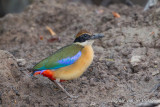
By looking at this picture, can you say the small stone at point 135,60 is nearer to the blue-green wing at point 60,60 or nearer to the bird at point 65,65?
the bird at point 65,65

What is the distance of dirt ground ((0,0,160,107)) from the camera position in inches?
194

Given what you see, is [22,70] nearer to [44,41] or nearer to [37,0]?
[44,41]

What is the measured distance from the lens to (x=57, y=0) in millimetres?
11164

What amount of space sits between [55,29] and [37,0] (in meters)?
2.02

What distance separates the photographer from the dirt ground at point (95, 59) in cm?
493

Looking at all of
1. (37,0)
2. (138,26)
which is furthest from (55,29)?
(138,26)

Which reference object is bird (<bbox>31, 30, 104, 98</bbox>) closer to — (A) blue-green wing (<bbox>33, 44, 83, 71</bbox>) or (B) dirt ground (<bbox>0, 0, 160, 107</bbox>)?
(A) blue-green wing (<bbox>33, 44, 83, 71</bbox>)

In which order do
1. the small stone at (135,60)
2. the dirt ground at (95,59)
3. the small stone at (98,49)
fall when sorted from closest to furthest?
the dirt ground at (95,59)
the small stone at (135,60)
the small stone at (98,49)

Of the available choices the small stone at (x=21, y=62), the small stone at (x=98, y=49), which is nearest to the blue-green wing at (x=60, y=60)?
the small stone at (x=21, y=62)

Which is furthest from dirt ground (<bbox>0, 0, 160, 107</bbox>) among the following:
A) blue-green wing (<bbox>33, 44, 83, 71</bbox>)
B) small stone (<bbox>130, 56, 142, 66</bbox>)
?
blue-green wing (<bbox>33, 44, 83, 71</bbox>)

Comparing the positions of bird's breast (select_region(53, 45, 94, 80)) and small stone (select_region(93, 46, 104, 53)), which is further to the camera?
small stone (select_region(93, 46, 104, 53))

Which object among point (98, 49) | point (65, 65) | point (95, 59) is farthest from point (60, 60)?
point (98, 49)

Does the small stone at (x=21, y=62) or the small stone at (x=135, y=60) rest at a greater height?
the small stone at (x=135, y=60)

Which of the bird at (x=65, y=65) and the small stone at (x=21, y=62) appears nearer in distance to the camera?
the bird at (x=65, y=65)
